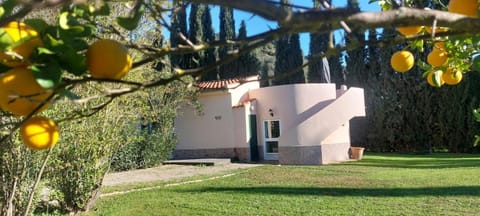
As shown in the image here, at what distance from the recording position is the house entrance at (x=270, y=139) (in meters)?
21.4

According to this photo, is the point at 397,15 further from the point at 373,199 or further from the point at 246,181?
the point at 246,181

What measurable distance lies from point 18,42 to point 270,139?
20457 mm

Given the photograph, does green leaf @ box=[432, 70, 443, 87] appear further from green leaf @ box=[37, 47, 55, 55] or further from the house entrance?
the house entrance

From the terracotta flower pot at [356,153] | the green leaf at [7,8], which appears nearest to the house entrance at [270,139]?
the terracotta flower pot at [356,153]

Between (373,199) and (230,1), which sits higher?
(230,1)

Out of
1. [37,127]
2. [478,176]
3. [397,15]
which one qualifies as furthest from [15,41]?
[478,176]

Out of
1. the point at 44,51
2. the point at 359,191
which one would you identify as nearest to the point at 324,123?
the point at 359,191

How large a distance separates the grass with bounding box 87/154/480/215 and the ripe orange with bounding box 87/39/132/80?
7985 mm

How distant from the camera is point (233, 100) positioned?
71.6 feet

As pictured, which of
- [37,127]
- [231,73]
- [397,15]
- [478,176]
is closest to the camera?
[397,15]

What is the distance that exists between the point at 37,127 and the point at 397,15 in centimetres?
83

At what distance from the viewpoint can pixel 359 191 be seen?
36.3ft

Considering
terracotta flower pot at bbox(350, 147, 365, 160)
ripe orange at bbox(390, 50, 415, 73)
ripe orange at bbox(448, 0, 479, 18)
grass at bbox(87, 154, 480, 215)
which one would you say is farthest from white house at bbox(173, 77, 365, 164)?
ripe orange at bbox(448, 0, 479, 18)

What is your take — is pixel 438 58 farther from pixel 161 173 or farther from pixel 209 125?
pixel 209 125
